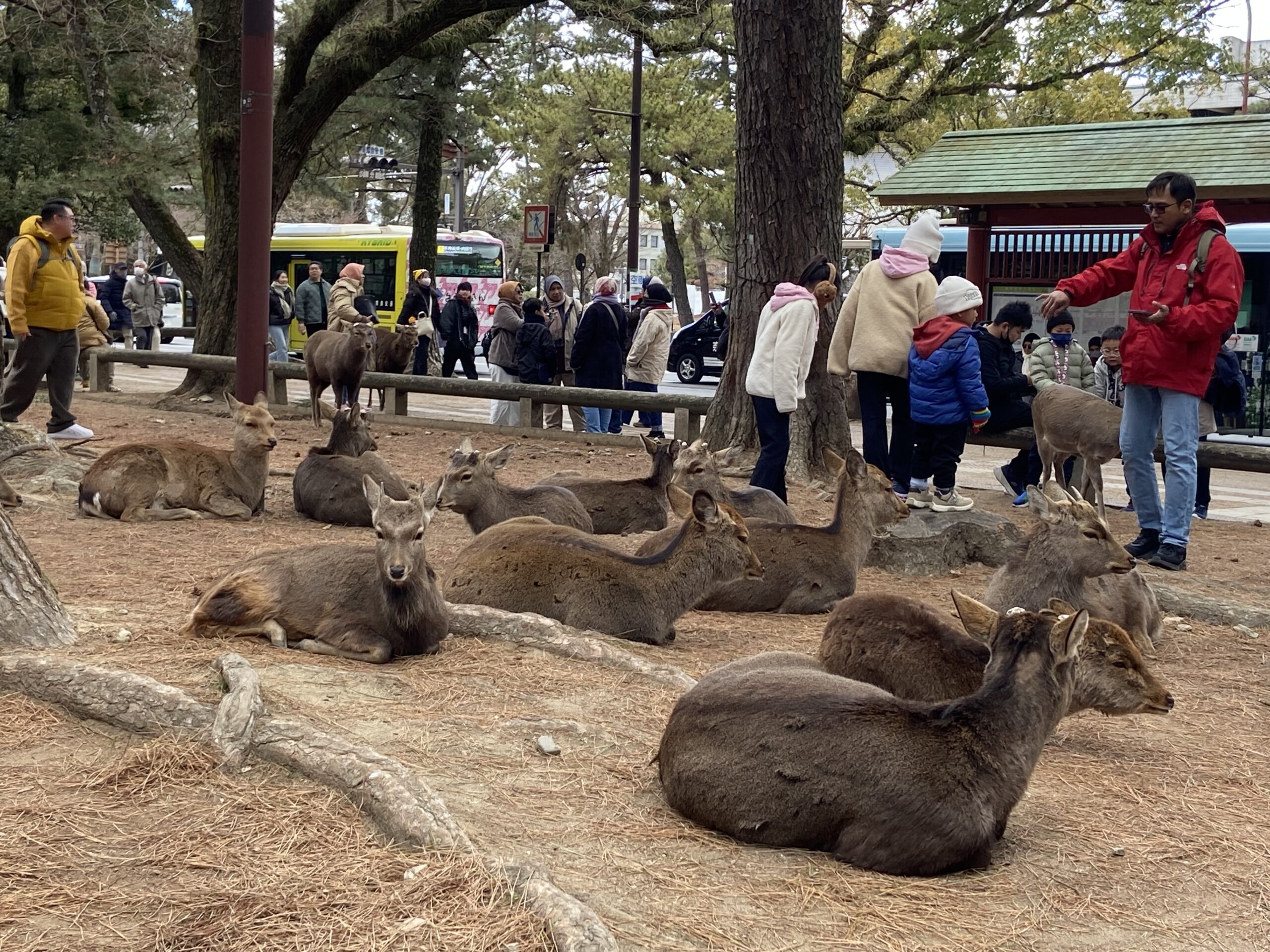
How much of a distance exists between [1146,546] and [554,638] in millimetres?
4993

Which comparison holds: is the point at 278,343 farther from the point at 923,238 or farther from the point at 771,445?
the point at 923,238

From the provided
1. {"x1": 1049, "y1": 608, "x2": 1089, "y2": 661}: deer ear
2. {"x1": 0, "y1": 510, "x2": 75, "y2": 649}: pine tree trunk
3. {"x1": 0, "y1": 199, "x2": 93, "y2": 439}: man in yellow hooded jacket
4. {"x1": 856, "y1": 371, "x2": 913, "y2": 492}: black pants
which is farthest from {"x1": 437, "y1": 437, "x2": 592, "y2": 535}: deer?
{"x1": 1049, "y1": 608, "x2": 1089, "y2": 661}: deer ear

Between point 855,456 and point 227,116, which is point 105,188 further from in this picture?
point 855,456

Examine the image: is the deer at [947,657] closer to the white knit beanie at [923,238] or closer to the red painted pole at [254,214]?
the white knit beanie at [923,238]

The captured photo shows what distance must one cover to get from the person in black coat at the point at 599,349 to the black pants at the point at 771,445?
21.0 ft

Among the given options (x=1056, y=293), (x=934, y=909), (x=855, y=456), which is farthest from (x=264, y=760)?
(x=1056, y=293)

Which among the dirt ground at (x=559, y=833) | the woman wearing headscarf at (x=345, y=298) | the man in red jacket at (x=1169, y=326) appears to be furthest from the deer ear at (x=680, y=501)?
the woman wearing headscarf at (x=345, y=298)

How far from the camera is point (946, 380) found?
9.40 metres

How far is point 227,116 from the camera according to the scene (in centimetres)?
1836

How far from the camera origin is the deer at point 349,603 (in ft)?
19.9

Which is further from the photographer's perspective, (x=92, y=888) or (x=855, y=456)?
(x=855, y=456)

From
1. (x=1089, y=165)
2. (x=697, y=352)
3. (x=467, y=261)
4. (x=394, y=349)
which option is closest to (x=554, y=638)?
(x=394, y=349)

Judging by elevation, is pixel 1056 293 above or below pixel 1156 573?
above

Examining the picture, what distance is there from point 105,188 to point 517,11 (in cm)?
1165
